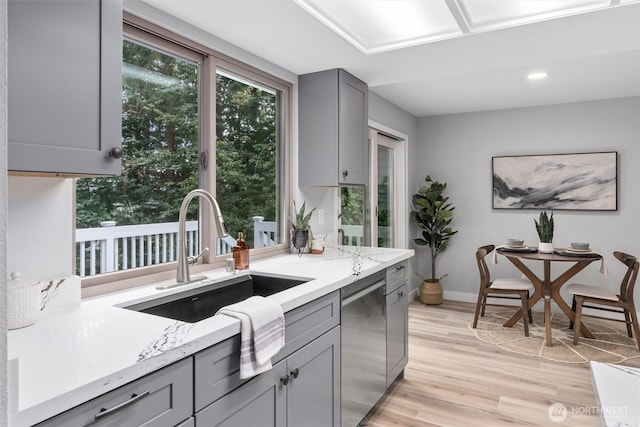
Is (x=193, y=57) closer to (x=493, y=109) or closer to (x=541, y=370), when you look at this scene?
(x=541, y=370)

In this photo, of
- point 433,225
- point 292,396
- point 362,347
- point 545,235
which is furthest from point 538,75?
point 292,396

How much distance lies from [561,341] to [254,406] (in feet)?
10.9

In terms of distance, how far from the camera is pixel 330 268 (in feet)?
7.45

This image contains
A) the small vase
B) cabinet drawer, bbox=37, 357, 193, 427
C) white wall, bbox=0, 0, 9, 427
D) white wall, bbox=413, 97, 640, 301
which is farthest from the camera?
white wall, bbox=413, 97, 640, 301

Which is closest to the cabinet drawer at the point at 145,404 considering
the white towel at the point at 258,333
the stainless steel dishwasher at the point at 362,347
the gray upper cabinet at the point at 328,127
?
the white towel at the point at 258,333

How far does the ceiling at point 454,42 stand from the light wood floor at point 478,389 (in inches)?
86.3

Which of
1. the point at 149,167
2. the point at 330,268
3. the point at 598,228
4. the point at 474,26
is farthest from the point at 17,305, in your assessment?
the point at 598,228

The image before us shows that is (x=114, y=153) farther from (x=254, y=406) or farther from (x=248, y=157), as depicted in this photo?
(x=248, y=157)

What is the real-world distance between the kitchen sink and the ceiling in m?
1.31

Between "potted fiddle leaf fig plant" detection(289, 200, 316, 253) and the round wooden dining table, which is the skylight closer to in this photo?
"potted fiddle leaf fig plant" detection(289, 200, 316, 253)

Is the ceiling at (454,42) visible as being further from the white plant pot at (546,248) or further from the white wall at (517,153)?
the white plant pot at (546,248)

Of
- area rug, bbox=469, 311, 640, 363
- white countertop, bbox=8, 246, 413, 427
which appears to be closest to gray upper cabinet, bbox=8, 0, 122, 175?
white countertop, bbox=8, 246, 413, 427

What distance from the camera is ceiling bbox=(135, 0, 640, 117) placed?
1995 millimetres

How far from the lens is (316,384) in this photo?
180 centimetres
